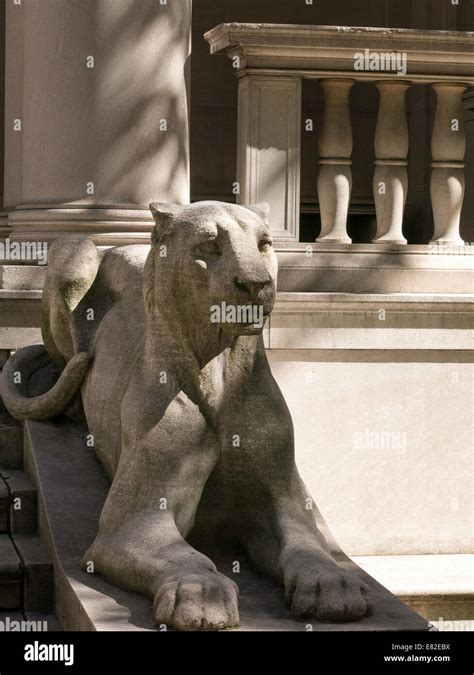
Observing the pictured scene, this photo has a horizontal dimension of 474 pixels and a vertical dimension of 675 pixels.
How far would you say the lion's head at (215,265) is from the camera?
210 inches

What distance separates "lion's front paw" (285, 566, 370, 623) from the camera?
200 inches

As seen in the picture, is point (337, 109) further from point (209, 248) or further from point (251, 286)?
point (251, 286)

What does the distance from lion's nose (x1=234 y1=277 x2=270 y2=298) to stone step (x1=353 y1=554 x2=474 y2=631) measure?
2.40 metres

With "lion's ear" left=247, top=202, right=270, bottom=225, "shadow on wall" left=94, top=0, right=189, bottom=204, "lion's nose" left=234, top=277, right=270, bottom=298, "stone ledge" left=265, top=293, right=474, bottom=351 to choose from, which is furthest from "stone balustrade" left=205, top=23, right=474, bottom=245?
"lion's nose" left=234, top=277, right=270, bottom=298

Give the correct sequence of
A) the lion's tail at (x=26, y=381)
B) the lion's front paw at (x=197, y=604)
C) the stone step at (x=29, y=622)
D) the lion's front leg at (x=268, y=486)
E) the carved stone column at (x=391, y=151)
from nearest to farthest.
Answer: the lion's front paw at (x=197, y=604), the lion's front leg at (x=268, y=486), the stone step at (x=29, y=622), the lion's tail at (x=26, y=381), the carved stone column at (x=391, y=151)

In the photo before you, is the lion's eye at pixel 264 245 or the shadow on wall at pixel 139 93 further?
the shadow on wall at pixel 139 93

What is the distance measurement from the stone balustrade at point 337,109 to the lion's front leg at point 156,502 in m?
2.83

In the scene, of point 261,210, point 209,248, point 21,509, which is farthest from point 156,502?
point 21,509

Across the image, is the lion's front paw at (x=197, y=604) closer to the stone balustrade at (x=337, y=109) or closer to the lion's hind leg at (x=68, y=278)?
the lion's hind leg at (x=68, y=278)

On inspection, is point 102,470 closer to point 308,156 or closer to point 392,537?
point 392,537

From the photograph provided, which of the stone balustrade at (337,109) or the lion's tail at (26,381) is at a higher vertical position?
the stone balustrade at (337,109)

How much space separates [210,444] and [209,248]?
2.44 ft

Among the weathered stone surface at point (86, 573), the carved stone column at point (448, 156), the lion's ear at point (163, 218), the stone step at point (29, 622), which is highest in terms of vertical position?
the carved stone column at point (448, 156)

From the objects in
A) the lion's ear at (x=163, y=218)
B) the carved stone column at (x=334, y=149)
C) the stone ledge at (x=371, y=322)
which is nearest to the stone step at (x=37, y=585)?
the lion's ear at (x=163, y=218)
